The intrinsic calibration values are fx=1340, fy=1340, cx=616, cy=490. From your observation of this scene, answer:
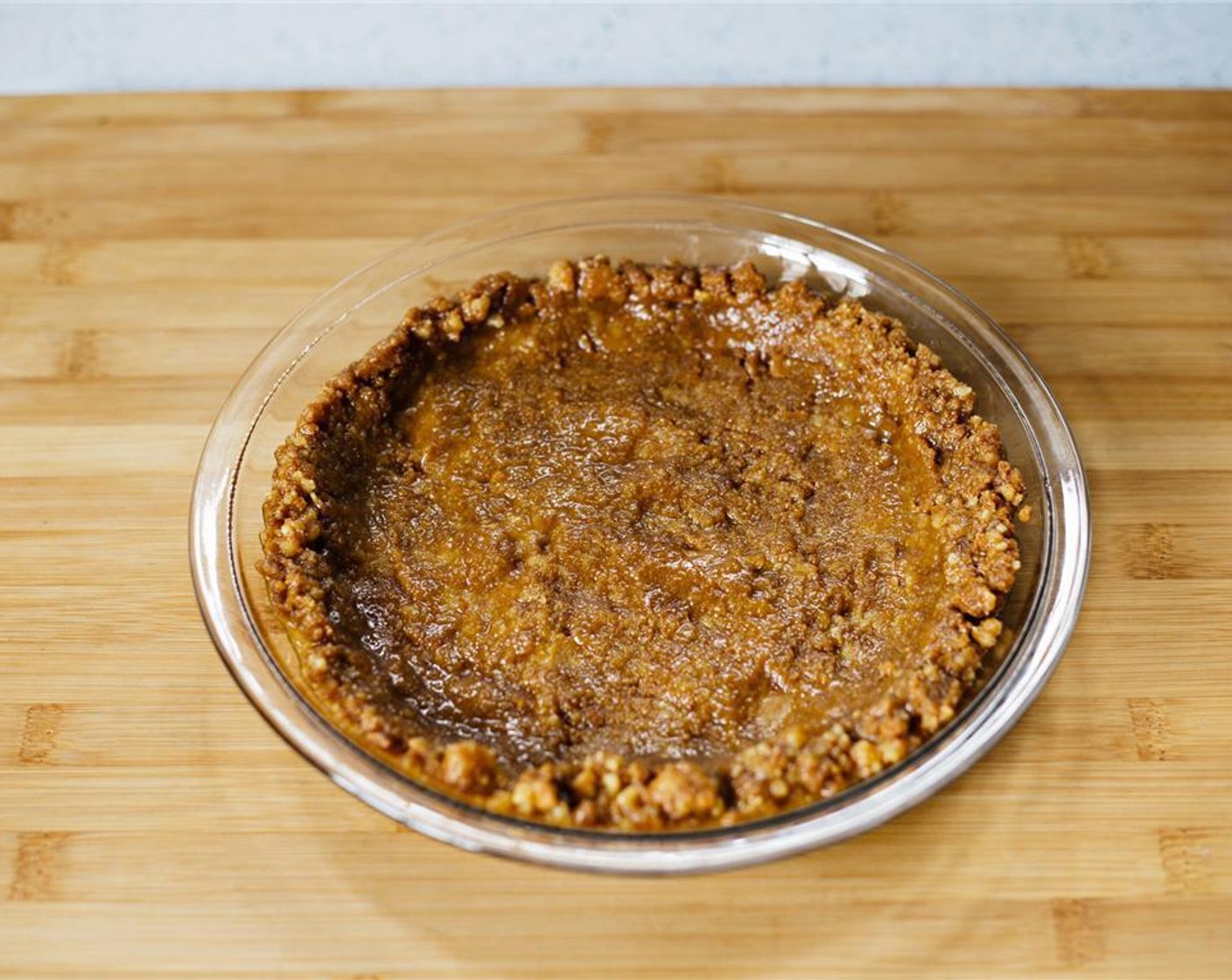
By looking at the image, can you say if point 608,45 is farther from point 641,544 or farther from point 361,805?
point 361,805

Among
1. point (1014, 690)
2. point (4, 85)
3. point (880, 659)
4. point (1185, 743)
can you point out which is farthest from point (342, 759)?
point (4, 85)

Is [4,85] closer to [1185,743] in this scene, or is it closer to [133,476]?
[133,476]

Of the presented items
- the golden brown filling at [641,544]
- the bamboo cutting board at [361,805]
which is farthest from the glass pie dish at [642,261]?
the bamboo cutting board at [361,805]

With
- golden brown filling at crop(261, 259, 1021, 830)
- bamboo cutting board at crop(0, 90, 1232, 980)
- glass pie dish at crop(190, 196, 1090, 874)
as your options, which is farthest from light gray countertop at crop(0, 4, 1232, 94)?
golden brown filling at crop(261, 259, 1021, 830)

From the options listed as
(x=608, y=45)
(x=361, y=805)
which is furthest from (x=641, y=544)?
(x=608, y=45)

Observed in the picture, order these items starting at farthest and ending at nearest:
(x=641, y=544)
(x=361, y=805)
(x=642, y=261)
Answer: (x=642, y=261) → (x=641, y=544) → (x=361, y=805)

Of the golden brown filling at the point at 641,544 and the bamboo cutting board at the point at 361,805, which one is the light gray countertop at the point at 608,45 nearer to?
the bamboo cutting board at the point at 361,805

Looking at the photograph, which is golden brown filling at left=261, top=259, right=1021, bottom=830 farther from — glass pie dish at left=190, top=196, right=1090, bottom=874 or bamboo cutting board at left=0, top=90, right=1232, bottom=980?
bamboo cutting board at left=0, top=90, right=1232, bottom=980
